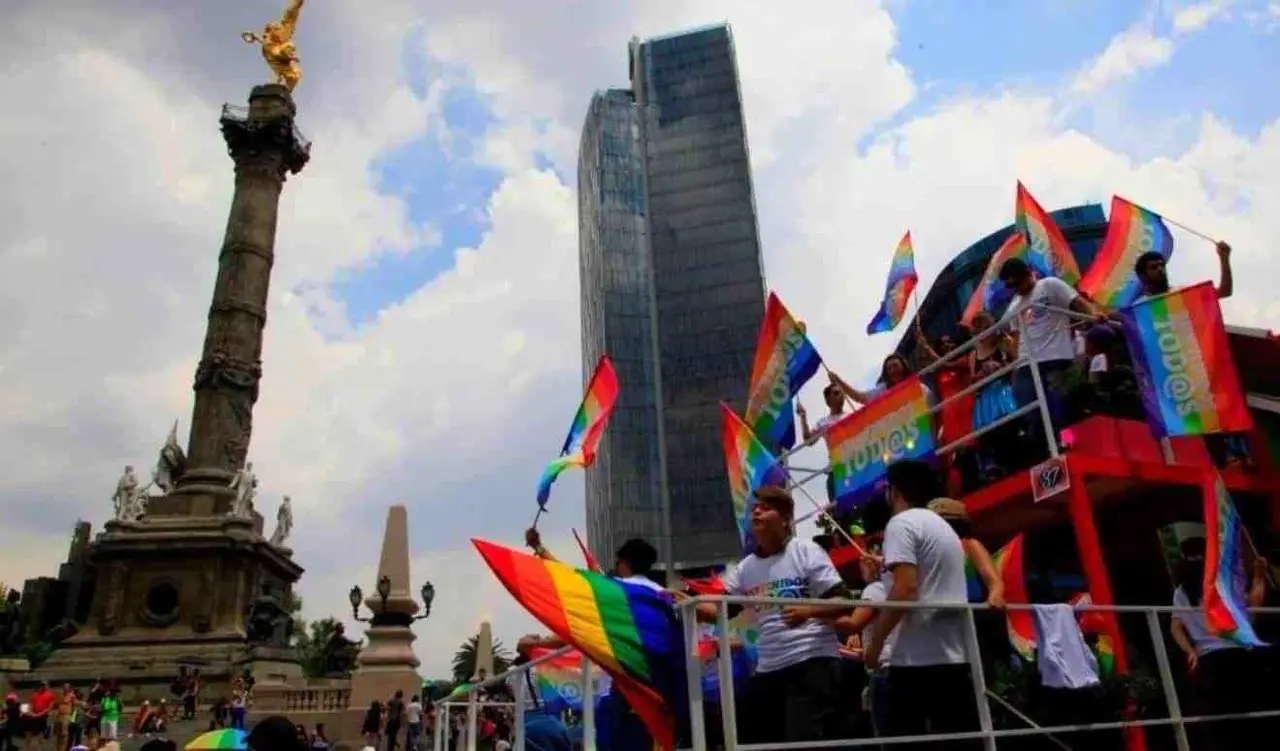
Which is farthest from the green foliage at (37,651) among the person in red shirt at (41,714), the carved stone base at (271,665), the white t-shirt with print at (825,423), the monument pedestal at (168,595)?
the white t-shirt with print at (825,423)

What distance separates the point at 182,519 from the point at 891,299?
28.0 m

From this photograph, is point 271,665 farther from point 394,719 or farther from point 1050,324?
point 1050,324

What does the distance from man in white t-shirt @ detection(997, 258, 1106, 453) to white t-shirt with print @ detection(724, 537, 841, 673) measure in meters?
3.46

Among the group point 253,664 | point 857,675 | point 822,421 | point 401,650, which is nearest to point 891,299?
point 822,421

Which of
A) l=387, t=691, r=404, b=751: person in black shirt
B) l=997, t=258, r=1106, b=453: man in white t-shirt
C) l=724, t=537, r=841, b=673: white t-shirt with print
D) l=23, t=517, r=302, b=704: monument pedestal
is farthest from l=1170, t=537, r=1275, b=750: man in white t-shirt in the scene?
l=23, t=517, r=302, b=704: monument pedestal

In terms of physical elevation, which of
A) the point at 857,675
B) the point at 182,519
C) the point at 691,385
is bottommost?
the point at 857,675

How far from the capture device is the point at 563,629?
3.54 m

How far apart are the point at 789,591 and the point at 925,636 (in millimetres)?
608

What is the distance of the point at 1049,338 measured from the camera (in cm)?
696

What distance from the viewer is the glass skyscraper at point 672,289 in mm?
69125

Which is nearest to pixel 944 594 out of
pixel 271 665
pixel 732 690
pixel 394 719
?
pixel 732 690

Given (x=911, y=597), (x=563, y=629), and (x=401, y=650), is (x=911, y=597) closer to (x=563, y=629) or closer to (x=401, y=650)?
(x=563, y=629)

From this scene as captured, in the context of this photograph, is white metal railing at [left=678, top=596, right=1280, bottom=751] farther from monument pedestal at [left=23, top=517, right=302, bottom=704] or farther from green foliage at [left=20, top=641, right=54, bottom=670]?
green foliage at [left=20, top=641, right=54, bottom=670]

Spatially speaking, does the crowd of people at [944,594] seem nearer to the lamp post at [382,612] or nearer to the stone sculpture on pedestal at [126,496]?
the lamp post at [382,612]
